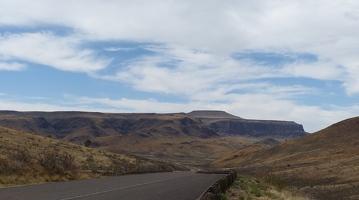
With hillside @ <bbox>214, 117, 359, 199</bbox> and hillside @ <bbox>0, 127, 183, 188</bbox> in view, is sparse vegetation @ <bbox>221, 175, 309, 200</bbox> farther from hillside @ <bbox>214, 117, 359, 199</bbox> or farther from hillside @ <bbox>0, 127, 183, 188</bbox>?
hillside @ <bbox>0, 127, 183, 188</bbox>

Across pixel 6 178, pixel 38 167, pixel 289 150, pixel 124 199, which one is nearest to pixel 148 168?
pixel 38 167

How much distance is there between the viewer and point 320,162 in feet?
227

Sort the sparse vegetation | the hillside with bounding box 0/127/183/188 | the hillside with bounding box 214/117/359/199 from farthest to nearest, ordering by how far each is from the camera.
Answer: the hillside with bounding box 214/117/359/199, the hillside with bounding box 0/127/183/188, the sparse vegetation

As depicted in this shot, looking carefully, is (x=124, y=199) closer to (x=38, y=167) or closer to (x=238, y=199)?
(x=238, y=199)

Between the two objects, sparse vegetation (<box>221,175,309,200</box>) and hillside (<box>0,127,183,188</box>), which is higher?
hillside (<box>0,127,183,188</box>)

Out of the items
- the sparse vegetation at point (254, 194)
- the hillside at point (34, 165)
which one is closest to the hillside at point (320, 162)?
the sparse vegetation at point (254, 194)

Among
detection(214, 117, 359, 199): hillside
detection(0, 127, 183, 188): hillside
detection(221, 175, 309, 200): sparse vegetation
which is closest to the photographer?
detection(221, 175, 309, 200): sparse vegetation

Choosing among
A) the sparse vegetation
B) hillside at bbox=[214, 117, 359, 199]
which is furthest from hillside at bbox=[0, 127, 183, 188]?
hillside at bbox=[214, 117, 359, 199]

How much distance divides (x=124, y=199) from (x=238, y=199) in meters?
7.07

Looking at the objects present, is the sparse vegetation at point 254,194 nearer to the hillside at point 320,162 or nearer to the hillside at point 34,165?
the hillside at point 320,162

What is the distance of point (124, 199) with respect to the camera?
15805 mm

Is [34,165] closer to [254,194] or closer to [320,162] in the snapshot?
[254,194]

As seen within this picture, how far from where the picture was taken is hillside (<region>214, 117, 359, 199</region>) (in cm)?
4312

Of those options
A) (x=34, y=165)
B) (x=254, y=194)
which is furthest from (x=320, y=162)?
(x=34, y=165)
